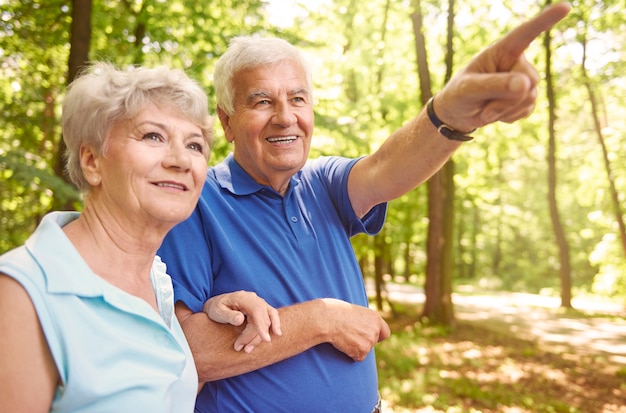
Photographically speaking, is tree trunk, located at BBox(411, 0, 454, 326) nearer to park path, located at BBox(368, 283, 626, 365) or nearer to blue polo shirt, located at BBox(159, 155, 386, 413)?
park path, located at BBox(368, 283, 626, 365)

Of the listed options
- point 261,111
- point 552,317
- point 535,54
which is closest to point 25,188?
point 261,111

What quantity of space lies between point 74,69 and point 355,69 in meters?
5.54

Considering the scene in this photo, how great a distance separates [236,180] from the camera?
201 centimetres

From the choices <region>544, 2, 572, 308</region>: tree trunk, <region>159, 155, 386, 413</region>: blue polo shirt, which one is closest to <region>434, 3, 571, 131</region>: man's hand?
<region>159, 155, 386, 413</region>: blue polo shirt

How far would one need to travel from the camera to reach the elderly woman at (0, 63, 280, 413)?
3.83 ft

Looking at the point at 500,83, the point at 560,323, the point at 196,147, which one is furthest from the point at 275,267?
the point at 560,323

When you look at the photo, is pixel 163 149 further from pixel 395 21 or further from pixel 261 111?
pixel 395 21

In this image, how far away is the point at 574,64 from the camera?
48.8ft


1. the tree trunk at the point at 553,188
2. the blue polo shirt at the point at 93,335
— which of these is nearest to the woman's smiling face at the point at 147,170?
the blue polo shirt at the point at 93,335

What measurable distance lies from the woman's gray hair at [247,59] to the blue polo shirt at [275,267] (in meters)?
0.28

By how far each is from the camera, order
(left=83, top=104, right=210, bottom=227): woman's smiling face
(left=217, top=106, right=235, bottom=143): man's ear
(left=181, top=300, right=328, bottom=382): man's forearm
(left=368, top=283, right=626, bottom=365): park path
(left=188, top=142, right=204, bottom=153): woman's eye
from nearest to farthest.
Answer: (left=83, top=104, right=210, bottom=227): woman's smiling face → (left=188, top=142, right=204, bottom=153): woman's eye → (left=181, top=300, right=328, bottom=382): man's forearm → (left=217, top=106, right=235, bottom=143): man's ear → (left=368, top=283, right=626, bottom=365): park path

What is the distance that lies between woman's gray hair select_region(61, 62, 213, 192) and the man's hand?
2.52 ft

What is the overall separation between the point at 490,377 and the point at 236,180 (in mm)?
6452

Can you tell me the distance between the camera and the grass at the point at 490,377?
20.4ft
